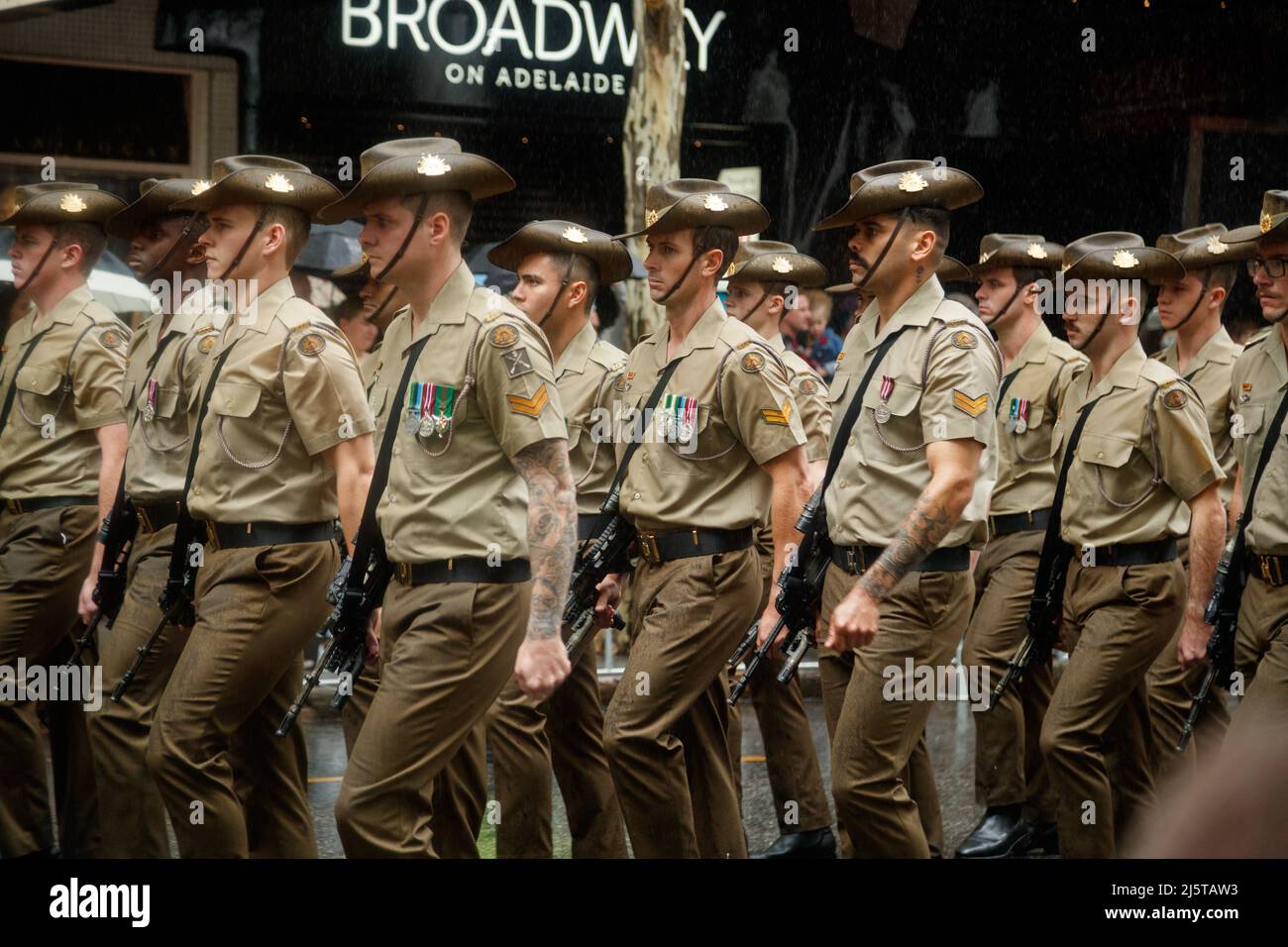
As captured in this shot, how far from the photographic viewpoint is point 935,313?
17.6 ft

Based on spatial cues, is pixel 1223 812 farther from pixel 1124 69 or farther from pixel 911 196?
pixel 1124 69

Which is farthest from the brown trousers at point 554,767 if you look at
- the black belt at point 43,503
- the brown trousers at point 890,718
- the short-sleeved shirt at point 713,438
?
the black belt at point 43,503

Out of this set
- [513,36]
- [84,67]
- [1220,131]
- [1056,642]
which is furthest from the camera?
[1220,131]

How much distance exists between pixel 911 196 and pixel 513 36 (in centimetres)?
800

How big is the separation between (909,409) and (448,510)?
152 cm

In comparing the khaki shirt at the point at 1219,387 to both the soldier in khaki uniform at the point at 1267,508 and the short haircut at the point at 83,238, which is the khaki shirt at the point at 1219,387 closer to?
the soldier in khaki uniform at the point at 1267,508

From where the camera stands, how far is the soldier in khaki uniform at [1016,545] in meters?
7.11

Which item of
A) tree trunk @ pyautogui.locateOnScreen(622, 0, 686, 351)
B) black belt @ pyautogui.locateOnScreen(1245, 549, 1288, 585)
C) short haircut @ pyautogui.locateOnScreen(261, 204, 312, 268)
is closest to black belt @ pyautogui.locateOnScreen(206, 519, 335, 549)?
short haircut @ pyautogui.locateOnScreen(261, 204, 312, 268)

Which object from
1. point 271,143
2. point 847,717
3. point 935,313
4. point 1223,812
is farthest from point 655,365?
point 271,143

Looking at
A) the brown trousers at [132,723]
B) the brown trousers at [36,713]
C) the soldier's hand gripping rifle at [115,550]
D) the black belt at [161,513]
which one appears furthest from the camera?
the brown trousers at [36,713]

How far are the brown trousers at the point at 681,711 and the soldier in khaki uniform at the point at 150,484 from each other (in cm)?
150

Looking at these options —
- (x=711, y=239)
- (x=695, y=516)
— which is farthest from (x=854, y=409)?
(x=711, y=239)

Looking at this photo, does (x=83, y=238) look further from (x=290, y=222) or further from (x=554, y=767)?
(x=554, y=767)

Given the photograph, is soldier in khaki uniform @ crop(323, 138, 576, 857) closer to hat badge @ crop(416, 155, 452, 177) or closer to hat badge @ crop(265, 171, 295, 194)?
hat badge @ crop(416, 155, 452, 177)
